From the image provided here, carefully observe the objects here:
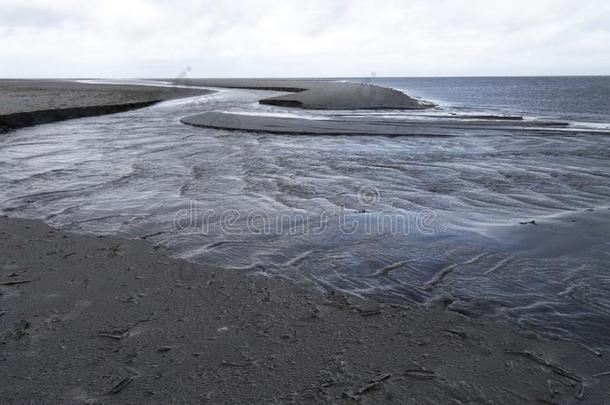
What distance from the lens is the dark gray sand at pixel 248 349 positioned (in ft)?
10.4

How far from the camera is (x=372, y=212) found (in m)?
8.05

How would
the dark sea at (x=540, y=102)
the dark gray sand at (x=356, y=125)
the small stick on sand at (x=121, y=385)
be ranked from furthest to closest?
the dark sea at (x=540, y=102)
the dark gray sand at (x=356, y=125)
the small stick on sand at (x=121, y=385)

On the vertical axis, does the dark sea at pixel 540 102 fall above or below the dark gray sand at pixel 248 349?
above

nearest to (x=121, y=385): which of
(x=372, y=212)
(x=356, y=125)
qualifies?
(x=372, y=212)

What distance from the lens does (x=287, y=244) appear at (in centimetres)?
634

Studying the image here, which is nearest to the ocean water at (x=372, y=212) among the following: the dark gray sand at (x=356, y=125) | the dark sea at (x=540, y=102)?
the dark gray sand at (x=356, y=125)

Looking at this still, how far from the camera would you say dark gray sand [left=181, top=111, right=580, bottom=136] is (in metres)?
20.2

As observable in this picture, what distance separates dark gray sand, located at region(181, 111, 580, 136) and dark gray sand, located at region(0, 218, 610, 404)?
15.7 meters

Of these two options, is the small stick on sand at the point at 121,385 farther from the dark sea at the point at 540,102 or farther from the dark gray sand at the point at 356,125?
the dark sea at the point at 540,102

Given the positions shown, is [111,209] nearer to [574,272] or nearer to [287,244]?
[287,244]

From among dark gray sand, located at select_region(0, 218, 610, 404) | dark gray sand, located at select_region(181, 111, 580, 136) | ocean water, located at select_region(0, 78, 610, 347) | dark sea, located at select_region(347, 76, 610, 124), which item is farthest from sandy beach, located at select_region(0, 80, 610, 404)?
dark sea, located at select_region(347, 76, 610, 124)

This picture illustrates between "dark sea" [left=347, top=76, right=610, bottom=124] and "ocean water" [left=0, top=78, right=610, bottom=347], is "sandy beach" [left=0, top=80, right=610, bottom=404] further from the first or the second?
"dark sea" [left=347, top=76, right=610, bottom=124]

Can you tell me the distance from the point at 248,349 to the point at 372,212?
4.79 metres

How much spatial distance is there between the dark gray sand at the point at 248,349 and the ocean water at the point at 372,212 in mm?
522
